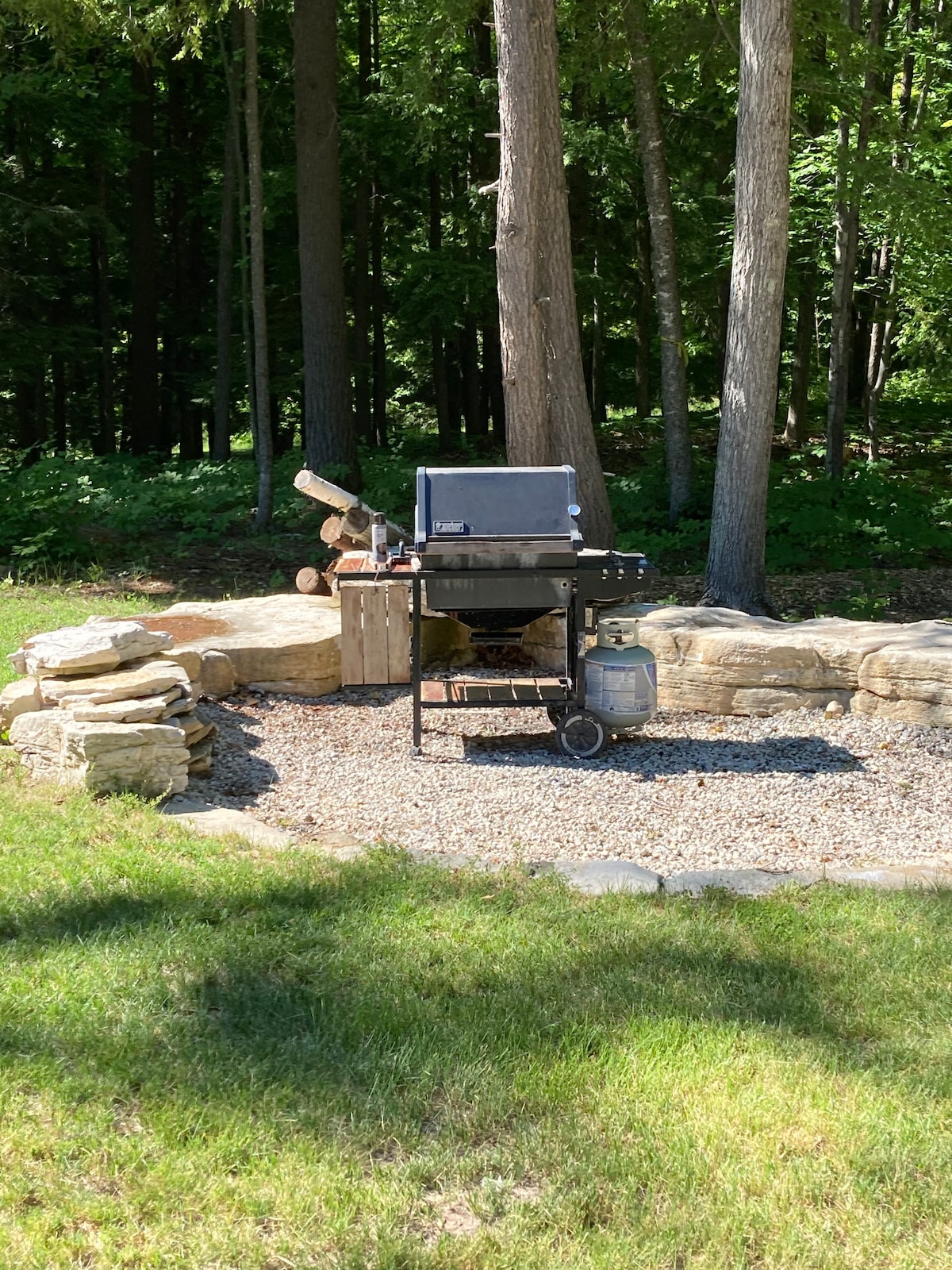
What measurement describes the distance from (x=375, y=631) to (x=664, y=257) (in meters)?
7.66

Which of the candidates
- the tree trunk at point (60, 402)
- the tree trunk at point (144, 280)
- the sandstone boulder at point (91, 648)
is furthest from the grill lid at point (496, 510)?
the tree trunk at point (60, 402)

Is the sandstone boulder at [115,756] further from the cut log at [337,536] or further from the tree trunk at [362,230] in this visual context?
the tree trunk at [362,230]

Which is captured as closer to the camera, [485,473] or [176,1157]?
[176,1157]

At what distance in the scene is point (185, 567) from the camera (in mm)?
12273

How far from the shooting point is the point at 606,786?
5.86m

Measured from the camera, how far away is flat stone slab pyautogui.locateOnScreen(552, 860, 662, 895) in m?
4.45

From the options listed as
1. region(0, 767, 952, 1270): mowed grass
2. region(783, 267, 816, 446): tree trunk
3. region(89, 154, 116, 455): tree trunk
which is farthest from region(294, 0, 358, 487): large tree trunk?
region(0, 767, 952, 1270): mowed grass

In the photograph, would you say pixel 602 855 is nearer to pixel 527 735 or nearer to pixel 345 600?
pixel 527 735

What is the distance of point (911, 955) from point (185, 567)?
956 centimetres

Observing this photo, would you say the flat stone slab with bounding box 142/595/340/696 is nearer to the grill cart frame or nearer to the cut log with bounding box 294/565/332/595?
the grill cart frame

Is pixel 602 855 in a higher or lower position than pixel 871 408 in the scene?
lower

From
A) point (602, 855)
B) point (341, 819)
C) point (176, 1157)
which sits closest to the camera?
point (176, 1157)

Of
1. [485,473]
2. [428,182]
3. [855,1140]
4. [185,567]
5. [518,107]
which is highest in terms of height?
[428,182]

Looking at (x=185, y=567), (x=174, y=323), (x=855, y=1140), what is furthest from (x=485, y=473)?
(x=174, y=323)
